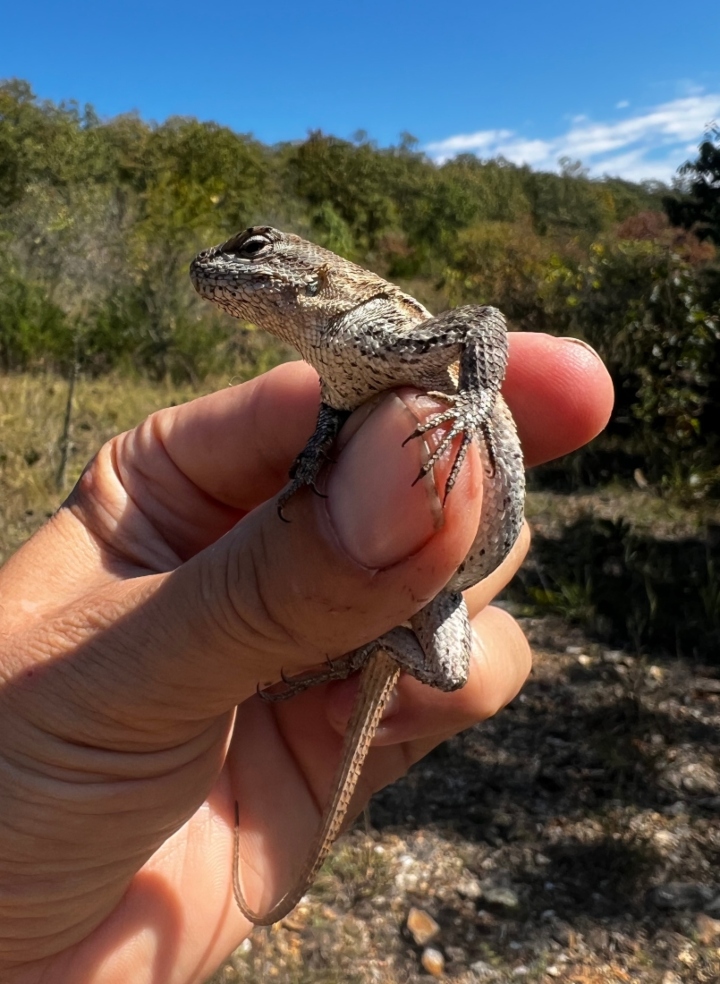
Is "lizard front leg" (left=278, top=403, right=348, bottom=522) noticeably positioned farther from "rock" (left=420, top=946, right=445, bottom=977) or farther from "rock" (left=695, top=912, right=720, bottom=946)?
"rock" (left=695, top=912, right=720, bottom=946)

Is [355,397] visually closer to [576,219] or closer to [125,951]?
[125,951]

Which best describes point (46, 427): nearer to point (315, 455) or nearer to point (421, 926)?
point (421, 926)

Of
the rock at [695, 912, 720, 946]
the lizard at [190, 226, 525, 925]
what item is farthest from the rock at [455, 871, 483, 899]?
the lizard at [190, 226, 525, 925]

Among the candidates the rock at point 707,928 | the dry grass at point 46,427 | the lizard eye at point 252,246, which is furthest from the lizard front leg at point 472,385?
the dry grass at point 46,427

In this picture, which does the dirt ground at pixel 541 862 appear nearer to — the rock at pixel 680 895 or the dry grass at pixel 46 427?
the rock at pixel 680 895

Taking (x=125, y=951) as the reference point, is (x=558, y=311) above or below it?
above

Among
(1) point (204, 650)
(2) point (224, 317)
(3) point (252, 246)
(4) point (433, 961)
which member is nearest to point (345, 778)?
(1) point (204, 650)

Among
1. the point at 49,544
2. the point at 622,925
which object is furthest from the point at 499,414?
the point at 622,925
